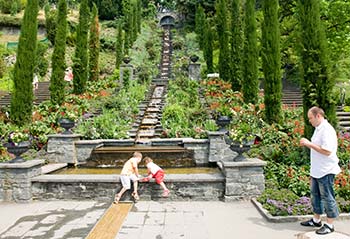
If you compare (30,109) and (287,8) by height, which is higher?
(287,8)

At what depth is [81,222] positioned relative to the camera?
4965 millimetres

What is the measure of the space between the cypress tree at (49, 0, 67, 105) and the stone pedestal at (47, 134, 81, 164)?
5.73m

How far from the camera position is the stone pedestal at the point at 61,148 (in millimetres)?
9273

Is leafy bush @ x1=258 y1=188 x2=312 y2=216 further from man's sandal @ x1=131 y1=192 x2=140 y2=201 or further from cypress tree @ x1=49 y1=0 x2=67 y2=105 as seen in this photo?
cypress tree @ x1=49 y1=0 x2=67 y2=105

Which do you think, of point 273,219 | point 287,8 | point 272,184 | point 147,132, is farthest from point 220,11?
point 273,219

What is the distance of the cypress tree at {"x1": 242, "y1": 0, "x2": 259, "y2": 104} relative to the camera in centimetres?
1362

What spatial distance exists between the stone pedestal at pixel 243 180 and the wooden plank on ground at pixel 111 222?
1.86 metres

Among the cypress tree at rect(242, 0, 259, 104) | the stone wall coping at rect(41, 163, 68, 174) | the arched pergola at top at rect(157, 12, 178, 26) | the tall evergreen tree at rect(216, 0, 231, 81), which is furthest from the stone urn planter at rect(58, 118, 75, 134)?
the arched pergola at top at rect(157, 12, 178, 26)

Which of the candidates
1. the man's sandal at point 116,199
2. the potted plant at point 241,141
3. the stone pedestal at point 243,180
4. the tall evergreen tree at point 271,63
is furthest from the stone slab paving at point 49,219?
the tall evergreen tree at point 271,63

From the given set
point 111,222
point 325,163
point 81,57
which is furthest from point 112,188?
point 81,57

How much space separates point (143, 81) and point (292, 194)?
51.2 feet

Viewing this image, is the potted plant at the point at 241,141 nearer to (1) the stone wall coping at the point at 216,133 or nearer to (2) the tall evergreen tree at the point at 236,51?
(1) the stone wall coping at the point at 216,133

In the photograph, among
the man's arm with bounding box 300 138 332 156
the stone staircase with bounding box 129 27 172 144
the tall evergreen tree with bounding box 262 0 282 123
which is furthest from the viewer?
the stone staircase with bounding box 129 27 172 144

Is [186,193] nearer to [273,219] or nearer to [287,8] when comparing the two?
[273,219]
